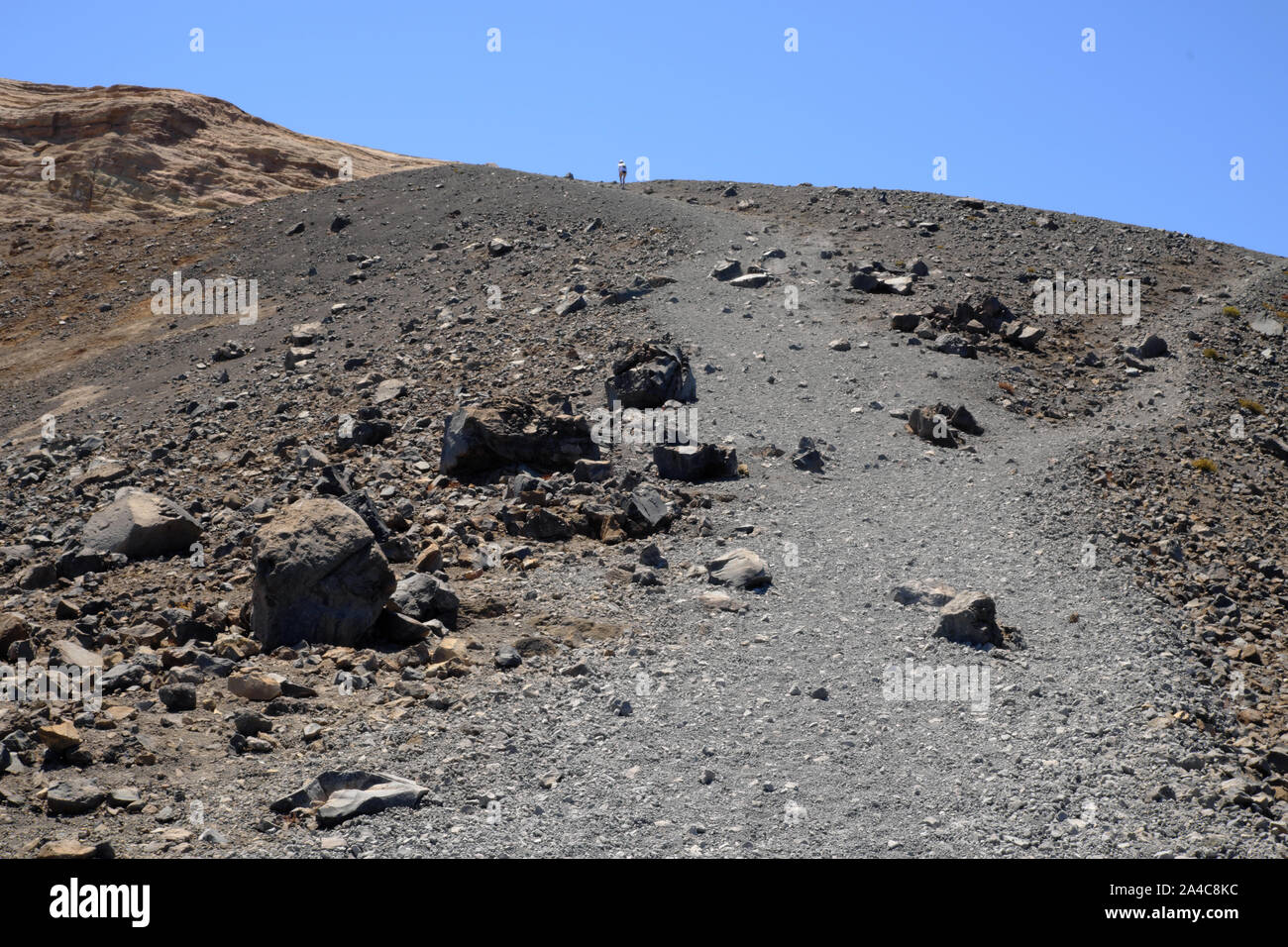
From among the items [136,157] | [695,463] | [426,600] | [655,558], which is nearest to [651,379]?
[695,463]

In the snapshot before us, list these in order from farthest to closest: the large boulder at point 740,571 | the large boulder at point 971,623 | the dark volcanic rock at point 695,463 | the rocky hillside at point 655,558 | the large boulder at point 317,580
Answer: the dark volcanic rock at point 695,463, the large boulder at point 740,571, the large boulder at point 971,623, the large boulder at point 317,580, the rocky hillside at point 655,558

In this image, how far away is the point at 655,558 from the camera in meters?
12.6

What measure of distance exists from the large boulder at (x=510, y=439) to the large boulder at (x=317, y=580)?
491 cm

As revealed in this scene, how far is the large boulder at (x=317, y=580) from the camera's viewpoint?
10227 millimetres

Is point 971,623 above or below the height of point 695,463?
→ below

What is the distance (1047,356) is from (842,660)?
1442 centimetres

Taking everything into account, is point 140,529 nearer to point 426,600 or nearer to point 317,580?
point 317,580

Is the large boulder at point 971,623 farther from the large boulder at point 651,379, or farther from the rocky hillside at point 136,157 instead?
the rocky hillside at point 136,157

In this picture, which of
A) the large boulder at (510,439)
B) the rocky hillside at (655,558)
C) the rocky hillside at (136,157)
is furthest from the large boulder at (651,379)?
the rocky hillside at (136,157)

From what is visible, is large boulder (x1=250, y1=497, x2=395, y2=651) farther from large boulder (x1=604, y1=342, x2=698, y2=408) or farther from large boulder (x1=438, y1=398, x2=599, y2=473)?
large boulder (x1=604, y1=342, x2=698, y2=408)

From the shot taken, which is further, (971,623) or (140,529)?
(140,529)

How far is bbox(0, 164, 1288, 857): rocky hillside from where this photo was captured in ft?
25.3

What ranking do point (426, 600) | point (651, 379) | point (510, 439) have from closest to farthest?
1. point (426, 600)
2. point (510, 439)
3. point (651, 379)

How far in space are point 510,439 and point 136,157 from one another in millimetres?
33686
